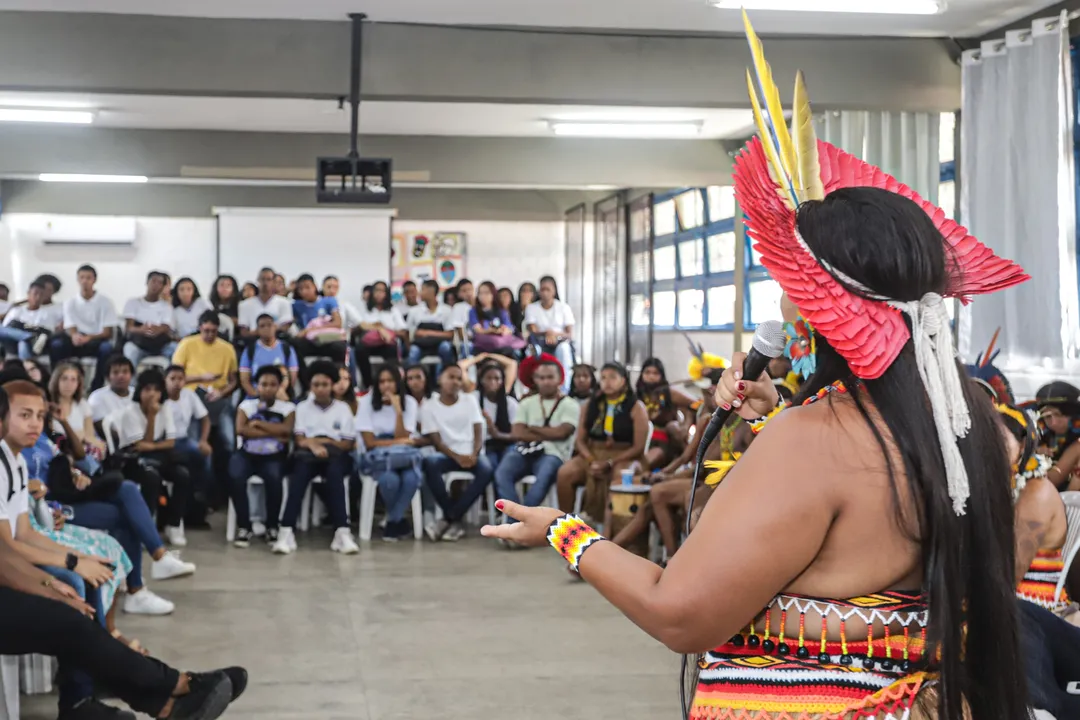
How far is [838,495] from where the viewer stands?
109 cm

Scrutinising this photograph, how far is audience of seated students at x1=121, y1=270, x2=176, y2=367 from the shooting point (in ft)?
27.4

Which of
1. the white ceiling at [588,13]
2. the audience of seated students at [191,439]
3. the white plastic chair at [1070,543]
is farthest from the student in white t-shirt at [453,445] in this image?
the white plastic chair at [1070,543]

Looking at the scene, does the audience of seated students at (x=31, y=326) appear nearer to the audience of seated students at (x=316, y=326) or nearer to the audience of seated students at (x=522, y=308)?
the audience of seated students at (x=316, y=326)

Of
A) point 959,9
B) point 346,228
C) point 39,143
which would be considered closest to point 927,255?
point 959,9

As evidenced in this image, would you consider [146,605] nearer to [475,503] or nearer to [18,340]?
[475,503]

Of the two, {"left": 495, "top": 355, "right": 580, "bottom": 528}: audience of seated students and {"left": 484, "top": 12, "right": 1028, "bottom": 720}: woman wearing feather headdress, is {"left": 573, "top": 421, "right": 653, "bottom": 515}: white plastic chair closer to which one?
{"left": 495, "top": 355, "right": 580, "bottom": 528}: audience of seated students

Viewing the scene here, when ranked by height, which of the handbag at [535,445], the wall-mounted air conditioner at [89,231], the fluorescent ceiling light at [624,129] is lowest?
the handbag at [535,445]

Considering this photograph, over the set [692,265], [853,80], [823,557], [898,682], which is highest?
[853,80]

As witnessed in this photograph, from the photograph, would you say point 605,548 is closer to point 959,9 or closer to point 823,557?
point 823,557

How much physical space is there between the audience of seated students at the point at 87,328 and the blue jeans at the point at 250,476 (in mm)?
2265

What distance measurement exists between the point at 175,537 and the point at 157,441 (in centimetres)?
58

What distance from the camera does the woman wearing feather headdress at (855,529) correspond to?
1089 millimetres

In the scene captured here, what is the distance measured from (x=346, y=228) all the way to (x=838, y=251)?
12834 millimetres

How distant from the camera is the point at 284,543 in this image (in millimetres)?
6223
